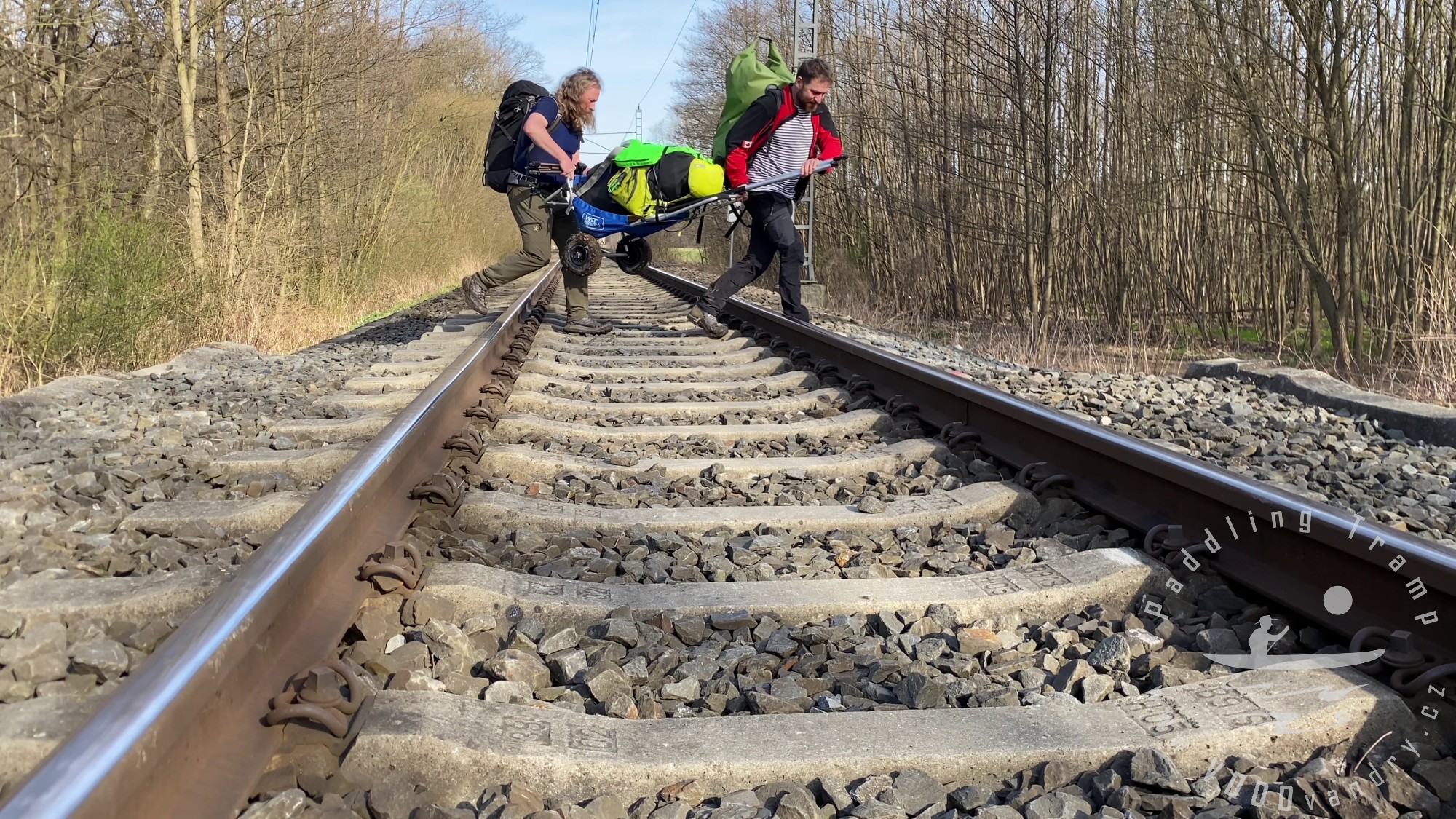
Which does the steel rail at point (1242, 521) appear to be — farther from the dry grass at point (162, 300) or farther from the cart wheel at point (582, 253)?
the dry grass at point (162, 300)

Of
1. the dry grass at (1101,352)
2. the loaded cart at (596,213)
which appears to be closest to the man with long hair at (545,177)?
the loaded cart at (596,213)

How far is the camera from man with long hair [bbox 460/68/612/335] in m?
6.96

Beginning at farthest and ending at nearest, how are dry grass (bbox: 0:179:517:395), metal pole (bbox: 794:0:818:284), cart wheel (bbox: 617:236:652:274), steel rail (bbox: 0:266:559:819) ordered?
metal pole (bbox: 794:0:818:284), cart wheel (bbox: 617:236:652:274), dry grass (bbox: 0:179:517:395), steel rail (bbox: 0:266:559:819)

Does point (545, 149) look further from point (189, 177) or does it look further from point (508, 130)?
point (189, 177)

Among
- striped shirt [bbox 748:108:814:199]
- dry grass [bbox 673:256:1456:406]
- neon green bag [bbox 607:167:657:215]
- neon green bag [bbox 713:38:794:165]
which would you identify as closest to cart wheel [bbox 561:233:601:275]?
neon green bag [bbox 607:167:657:215]

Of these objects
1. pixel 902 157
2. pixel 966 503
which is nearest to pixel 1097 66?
pixel 902 157

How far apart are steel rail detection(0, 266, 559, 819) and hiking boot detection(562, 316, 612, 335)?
17.3 ft

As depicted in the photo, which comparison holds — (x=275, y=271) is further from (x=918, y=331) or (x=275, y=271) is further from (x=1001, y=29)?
(x=1001, y=29)

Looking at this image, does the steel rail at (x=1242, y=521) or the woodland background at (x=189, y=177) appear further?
the woodland background at (x=189, y=177)

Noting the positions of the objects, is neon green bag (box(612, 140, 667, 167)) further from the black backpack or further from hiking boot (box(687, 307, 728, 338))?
hiking boot (box(687, 307, 728, 338))

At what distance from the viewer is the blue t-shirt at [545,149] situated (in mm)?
6961

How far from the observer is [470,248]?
80.6ft

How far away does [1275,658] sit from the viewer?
1946 millimetres

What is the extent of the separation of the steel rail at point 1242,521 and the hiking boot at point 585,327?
410 centimetres
